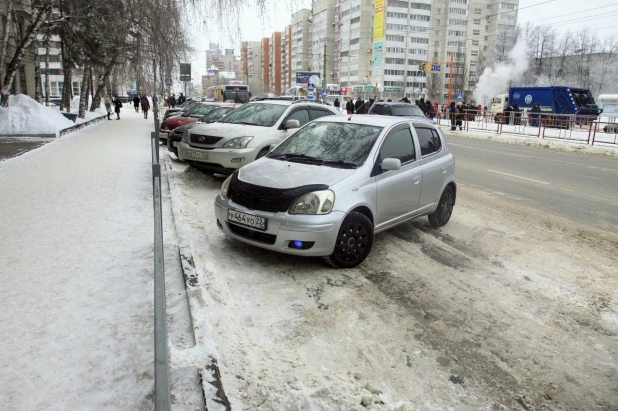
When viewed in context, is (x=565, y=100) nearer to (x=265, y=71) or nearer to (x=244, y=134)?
(x=244, y=134)

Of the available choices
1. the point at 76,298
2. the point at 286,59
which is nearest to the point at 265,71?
the point at 286,59

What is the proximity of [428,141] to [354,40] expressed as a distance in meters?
111

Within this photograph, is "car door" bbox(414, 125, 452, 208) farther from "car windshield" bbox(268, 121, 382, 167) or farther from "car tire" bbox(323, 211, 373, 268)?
"car tire" bbox(323, 211, 373, 268)

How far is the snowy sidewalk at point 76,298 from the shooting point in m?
2.78

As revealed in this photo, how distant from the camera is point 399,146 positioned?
5.75m

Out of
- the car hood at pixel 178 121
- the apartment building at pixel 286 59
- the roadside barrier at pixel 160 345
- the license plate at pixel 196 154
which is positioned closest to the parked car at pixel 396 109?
the car hood at pixel 178 121

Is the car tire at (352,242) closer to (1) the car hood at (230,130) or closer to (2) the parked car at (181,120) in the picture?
(1) the car hood at (230,130)

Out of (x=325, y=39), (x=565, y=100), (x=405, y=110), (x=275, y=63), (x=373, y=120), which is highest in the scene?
(x=325, y=39)

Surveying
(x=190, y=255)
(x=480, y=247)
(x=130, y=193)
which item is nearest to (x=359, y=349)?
(x=190, y=255)

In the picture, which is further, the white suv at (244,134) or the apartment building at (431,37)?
the apartment building at (431,37)

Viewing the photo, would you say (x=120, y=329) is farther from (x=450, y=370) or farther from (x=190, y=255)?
(x=450, y=370)

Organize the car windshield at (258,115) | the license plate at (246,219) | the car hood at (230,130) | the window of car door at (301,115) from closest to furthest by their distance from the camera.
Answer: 1. the license plate at (246,219)
2. the car hood at (230,130)
3. the car windshield at (258,115)
4. the window of car door at (301,115)

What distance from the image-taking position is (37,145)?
15.0 meters

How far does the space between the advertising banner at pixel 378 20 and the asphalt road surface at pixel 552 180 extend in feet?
298
